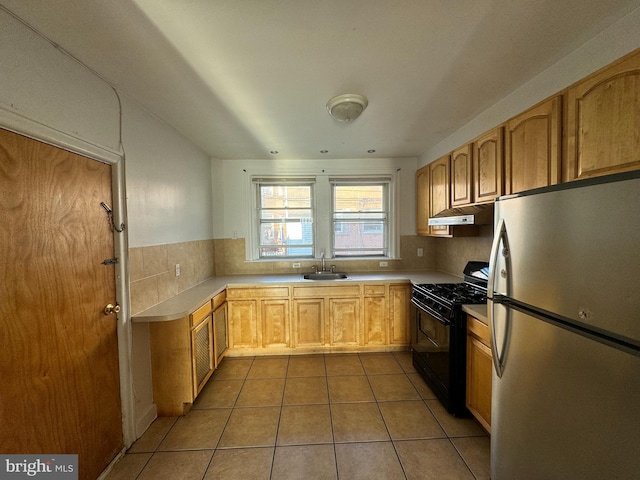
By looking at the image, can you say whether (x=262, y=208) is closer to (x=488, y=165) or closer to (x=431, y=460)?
(x=488, y=165)

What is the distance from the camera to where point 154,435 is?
5.90 ft

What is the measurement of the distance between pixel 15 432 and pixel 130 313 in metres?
0.74

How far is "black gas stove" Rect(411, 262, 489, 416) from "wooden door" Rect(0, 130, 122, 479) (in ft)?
7.91

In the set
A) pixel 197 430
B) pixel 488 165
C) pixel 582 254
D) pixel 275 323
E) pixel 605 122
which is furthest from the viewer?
pixel 275 323

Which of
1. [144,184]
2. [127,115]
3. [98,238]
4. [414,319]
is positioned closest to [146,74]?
[127,115]

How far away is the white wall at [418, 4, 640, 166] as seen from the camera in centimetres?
112

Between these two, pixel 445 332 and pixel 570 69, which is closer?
pixel 570 69

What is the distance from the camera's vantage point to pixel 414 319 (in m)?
2.60

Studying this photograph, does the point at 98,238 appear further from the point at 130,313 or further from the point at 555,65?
the point at 555,65

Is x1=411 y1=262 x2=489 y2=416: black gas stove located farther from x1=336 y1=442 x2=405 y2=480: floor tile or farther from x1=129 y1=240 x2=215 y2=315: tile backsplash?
x1=129 y1=240 x2=215 y2=315: tile backsplash

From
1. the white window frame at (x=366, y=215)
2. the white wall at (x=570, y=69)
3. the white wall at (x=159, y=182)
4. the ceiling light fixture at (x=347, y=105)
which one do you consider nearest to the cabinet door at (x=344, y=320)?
the white window frame at (x=366, y=215)

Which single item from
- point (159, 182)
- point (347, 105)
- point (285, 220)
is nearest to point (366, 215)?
point (285, 220)

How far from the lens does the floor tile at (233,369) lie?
2.52m

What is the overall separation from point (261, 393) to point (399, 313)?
67.7 inches
